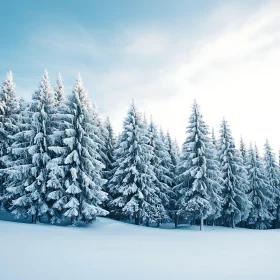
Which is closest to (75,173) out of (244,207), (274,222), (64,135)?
(64,135)

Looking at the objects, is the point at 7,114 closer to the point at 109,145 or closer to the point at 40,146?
the point at 40,146

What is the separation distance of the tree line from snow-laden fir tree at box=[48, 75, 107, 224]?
9cm

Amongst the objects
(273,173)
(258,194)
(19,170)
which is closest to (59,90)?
(19,170)

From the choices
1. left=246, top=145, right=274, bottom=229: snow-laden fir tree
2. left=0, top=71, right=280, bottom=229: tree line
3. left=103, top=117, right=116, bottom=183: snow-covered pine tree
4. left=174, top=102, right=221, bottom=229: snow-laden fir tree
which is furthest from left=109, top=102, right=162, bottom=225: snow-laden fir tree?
left=246, top=145, right=274, bottom=229: snow-laden fir tree

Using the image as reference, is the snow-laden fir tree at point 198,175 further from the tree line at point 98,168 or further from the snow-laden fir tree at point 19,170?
the snow-laden fir tree at point 19,170

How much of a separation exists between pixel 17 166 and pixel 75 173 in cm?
509

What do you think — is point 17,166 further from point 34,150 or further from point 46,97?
point 46,97

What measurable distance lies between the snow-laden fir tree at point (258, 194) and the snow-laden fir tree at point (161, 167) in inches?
551

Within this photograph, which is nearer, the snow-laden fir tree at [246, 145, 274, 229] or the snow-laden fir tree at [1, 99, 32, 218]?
the snow-laden fir tree at [1, 99, 32, 218]

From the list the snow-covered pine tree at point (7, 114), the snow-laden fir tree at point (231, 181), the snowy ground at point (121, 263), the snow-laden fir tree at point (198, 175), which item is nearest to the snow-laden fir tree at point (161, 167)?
the snow-laden fir tree at point (198, 175)

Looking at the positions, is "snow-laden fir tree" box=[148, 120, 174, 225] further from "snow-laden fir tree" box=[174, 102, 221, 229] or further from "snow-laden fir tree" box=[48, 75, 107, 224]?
"snow-laden fir tree" box=[48, 75, 107, 224]

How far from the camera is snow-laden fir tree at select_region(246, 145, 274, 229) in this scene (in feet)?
123

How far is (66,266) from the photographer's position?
24.9ft

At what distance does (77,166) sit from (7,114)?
446 inches
